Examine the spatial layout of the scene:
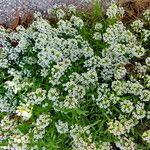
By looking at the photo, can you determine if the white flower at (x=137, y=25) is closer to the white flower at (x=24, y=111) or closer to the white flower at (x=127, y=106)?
the white flower at (x=127, y=106)

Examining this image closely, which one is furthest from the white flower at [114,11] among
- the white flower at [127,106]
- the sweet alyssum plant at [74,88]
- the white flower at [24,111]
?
the white flower at [24,111]

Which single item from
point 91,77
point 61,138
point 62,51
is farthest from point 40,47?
point 61,138

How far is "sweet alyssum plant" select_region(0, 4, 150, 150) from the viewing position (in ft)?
10.0

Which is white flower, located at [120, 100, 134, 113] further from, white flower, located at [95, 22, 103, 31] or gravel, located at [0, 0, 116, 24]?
gravel, located at [0, 0, 116, 24]

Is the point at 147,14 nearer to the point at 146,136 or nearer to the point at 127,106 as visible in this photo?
the point at 127,106

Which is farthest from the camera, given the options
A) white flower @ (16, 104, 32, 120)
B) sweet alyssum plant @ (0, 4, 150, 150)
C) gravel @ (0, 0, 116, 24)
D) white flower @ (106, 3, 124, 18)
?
gravel @ (0, 0, 116, 24)

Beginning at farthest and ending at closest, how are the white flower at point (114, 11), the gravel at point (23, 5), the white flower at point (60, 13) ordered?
1. the gravel at point (23, 5)
2. the white flower at point (60, 13)
3. the white flower at point (114, 11)

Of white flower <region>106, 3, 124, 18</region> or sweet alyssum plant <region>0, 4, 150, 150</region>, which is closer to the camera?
sweet alyssum plant <region>0, 4, 150, 150</region>

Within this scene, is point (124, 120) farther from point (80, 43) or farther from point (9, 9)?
point (9, 9)

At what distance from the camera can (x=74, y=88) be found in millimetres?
3043

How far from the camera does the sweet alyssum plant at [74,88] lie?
120 inches

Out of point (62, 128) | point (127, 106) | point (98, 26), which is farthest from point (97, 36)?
point (62, 128)

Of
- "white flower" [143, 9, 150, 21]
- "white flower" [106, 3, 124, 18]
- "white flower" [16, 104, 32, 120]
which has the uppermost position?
"white flower" [106, 3, 124, 18]

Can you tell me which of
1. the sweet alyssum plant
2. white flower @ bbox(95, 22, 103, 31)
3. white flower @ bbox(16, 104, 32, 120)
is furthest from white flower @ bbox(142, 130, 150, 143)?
white flower @ bbox(95, 22, 103, 31)
